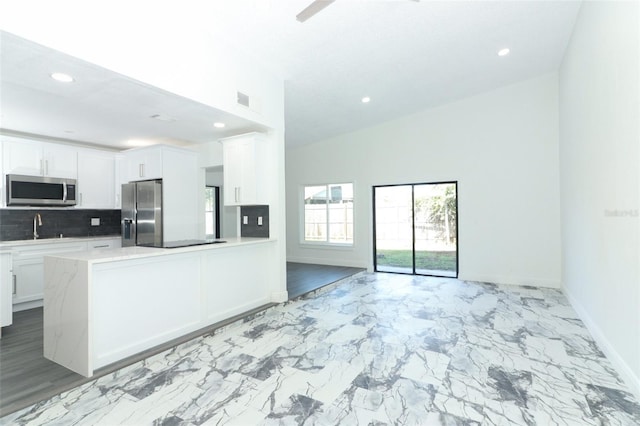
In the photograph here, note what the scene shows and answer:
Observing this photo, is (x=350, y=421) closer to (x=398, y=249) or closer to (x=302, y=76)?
(x=302, y=76)

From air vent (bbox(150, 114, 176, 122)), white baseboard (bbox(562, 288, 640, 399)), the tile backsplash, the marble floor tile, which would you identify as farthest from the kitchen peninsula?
white baseboard (bbox(562, 288, 640, 399))

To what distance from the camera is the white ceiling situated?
2.95 m

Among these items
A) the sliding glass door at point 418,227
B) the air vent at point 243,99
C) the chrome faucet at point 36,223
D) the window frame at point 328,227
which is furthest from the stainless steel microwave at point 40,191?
the sliding glass door at point 418,227

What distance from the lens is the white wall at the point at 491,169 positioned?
216 inches

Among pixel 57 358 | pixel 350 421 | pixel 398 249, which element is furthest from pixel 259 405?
pixel 398 249

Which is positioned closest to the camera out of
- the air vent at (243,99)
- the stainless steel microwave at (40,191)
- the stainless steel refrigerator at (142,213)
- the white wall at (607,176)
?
the white wall at (607,176)

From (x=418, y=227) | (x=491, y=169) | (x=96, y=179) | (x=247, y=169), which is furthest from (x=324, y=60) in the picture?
(x=96, y=179)

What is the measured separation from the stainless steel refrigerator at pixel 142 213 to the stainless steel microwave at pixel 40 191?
2.45 ft

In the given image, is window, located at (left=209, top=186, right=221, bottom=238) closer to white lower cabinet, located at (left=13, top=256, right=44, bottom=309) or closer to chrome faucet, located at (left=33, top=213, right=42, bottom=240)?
white lower cabinet, located at (left=13, top=256, right=44, bottom=309)

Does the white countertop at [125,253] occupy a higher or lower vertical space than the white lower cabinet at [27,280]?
higher

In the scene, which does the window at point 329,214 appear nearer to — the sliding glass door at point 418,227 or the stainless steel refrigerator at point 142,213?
the sliding glass door at point 418,227

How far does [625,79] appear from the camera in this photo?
2424 mm

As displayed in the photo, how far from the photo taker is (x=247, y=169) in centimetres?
440

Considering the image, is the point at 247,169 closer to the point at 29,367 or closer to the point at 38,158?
the point at 29,367
